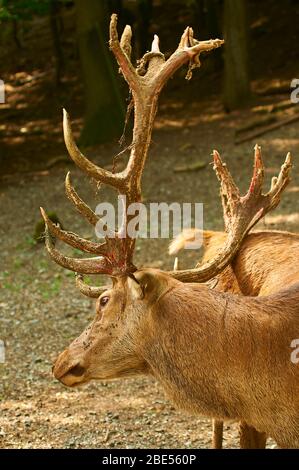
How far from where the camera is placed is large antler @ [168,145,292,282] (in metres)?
4.48

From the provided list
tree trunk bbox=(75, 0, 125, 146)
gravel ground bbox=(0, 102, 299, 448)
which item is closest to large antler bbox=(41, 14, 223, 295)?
gravel ground bbox=(0, 102, 299, 448)

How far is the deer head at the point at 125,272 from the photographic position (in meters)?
4.04

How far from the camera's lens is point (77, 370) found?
13.7 feet

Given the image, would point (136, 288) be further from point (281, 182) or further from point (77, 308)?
point (77, 308)

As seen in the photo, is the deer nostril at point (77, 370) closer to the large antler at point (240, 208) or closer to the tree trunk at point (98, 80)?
the large antler at point (240, 208)

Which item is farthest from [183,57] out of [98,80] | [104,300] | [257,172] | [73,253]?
[98,80]

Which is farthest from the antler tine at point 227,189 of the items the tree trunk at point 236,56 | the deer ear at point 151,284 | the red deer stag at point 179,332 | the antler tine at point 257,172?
the tree trunk at point 236,56

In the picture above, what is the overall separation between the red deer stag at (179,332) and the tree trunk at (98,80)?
438 inches

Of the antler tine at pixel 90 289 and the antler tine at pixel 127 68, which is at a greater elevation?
the antler tine at pixel 127 68

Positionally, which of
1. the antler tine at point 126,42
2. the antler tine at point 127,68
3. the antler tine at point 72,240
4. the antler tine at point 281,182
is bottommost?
the antler tine at point 72,240

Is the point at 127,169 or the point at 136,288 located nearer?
the point at 136,288

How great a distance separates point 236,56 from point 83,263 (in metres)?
12.2
